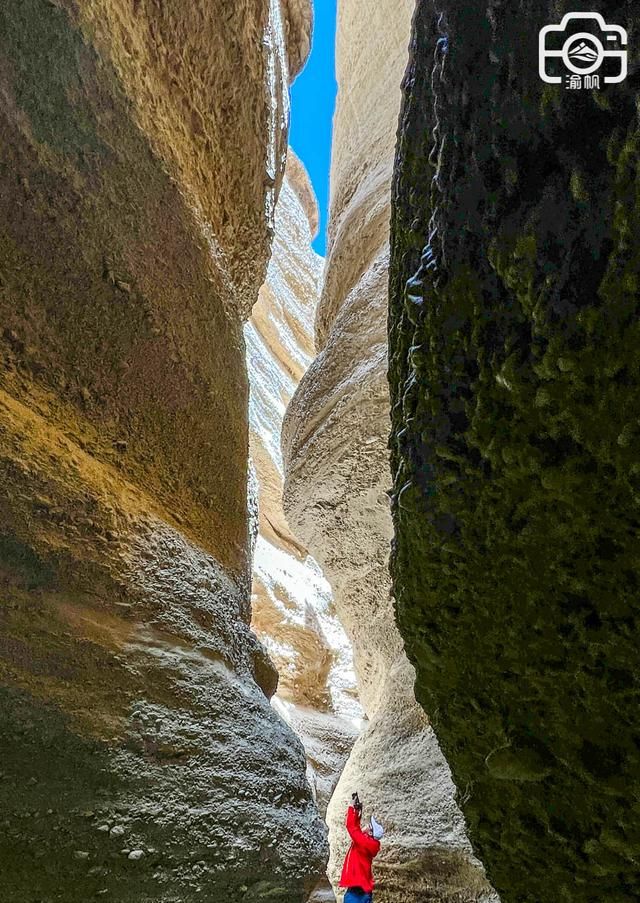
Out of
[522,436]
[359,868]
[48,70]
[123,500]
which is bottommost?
[359,868]

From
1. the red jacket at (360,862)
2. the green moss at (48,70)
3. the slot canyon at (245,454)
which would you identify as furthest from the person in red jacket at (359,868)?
the green moss at (48,70)

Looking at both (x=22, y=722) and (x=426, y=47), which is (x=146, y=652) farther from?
(x=426, y=47)

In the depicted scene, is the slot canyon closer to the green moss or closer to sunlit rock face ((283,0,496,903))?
the green moss

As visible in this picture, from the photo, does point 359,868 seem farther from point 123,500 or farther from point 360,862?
point 123,500

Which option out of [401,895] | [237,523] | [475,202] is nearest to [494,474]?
[475,202]

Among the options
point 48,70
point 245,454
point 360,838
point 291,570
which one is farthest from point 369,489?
point 291,570

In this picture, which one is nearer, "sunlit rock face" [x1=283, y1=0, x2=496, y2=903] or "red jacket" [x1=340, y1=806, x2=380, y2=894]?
"red jacket" [x1=340, y1=806, x2=380, y2=894]

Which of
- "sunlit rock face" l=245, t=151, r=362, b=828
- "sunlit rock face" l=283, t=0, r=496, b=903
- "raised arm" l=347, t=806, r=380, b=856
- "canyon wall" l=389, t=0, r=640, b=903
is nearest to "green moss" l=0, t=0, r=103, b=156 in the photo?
"canyon wall" l=389, t=0, r=640, b=903
